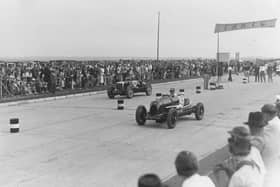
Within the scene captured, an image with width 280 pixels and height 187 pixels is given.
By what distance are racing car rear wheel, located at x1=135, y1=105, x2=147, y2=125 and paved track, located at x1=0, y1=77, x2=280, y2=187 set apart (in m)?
0.22

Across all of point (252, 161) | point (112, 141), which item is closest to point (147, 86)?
point (112, 141)

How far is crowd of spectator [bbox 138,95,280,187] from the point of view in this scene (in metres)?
3.38

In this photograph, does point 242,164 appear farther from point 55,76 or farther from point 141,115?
point 55,76

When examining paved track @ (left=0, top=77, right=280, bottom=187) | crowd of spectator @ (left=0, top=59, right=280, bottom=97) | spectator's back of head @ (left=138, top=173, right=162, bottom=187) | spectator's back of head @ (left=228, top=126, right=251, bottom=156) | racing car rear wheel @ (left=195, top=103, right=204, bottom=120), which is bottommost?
paved track @ (left=0, top=77, right=280, bottom=187)

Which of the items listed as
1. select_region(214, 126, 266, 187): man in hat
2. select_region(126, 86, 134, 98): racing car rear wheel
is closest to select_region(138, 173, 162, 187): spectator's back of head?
select_region(214, 126, 266, 187): man in hat

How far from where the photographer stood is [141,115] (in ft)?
48.0

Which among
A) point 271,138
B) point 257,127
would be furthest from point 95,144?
point 257,127

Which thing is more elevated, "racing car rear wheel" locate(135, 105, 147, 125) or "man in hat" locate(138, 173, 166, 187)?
"man in hat" locate(138, 173, 166, 187)

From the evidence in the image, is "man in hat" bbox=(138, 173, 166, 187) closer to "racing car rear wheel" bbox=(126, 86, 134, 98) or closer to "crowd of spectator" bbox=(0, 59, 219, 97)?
"crowd of spectator" bbox=(0, 59, 219, 97)

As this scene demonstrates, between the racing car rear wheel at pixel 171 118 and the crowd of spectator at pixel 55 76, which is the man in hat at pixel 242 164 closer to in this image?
the racing car rear wheel at pixel 171 118

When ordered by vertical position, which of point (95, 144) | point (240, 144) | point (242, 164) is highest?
point (240, 144)

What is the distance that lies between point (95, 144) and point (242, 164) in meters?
8.00

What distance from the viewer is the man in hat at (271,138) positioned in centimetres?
478

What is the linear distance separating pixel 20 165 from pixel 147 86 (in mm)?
17282
